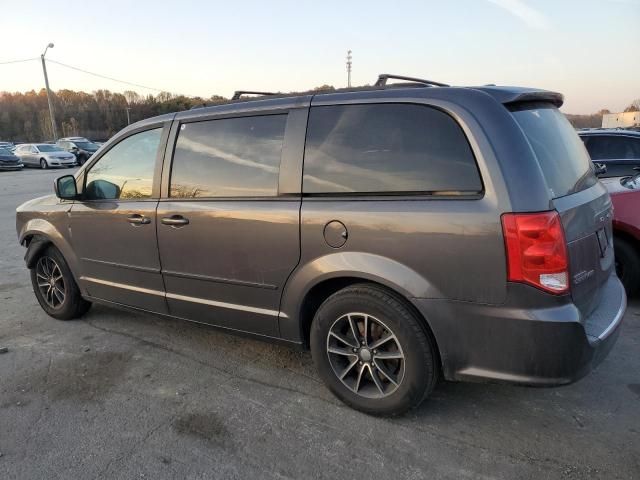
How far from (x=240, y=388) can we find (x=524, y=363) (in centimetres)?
177

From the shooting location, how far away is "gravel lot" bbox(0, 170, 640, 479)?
8.01 ft

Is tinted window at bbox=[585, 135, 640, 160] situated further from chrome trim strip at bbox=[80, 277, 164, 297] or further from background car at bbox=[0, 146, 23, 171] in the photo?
background car at bbox=[0, 146, 23, 171]

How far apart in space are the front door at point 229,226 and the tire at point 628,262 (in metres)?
3.31

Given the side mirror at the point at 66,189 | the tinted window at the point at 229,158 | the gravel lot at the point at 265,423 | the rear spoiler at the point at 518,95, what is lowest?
the gravel lot at the point at 265,423

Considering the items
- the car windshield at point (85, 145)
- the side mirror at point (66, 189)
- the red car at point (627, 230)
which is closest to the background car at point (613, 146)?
the red car at point (627, 230)

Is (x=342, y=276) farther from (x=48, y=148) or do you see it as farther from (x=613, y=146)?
(x=48, y=148)

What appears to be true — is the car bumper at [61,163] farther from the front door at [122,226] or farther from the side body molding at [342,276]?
the side body molding at [342,276]

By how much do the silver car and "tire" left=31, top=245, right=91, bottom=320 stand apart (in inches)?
1156

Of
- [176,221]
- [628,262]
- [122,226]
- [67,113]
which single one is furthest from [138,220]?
[67,113]

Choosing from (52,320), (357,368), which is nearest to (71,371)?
(52,320)

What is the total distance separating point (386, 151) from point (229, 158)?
3.69 ft

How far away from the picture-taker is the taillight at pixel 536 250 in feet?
7.37

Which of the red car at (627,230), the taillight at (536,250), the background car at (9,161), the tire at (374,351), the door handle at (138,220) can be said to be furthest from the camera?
the background car at (9,161)

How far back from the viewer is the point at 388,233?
2.55 metres
